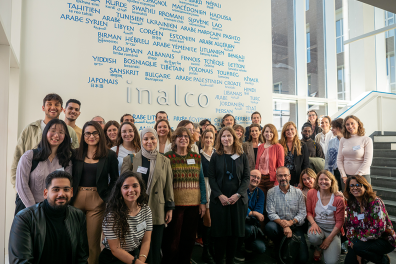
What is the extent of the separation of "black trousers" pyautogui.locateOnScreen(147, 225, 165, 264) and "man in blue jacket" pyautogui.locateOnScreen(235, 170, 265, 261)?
0.90 m

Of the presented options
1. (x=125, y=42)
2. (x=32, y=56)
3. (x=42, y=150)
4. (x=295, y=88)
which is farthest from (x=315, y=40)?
(x=42, y=150)

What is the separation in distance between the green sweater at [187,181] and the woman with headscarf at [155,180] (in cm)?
12

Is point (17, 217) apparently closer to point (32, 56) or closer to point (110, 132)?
point (110, 132)

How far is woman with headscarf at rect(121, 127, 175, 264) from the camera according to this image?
2.35 m

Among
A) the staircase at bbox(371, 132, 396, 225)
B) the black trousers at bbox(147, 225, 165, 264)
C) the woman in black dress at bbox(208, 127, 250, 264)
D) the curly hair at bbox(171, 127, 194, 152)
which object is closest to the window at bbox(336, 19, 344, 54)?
the staircase at bbox(371, 132, 396, 225)

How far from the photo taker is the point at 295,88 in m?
7.25

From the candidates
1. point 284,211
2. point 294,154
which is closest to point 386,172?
point 294,154

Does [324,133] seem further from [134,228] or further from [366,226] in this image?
[134,228]

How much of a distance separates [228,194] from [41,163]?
65.7 inches

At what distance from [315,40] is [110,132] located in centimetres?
674

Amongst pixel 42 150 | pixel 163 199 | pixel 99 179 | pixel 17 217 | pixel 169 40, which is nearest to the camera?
pixel 17 217

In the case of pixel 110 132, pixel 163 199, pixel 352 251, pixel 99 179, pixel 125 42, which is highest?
pixel 125 42

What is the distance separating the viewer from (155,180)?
7.88 feet

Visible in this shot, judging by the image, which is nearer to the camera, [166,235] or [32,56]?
[166,235]
